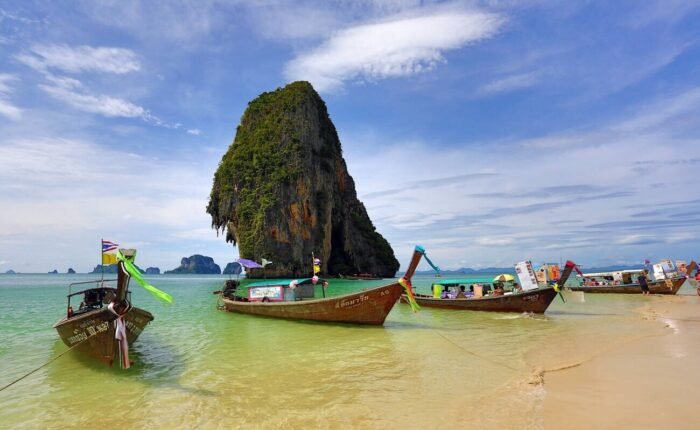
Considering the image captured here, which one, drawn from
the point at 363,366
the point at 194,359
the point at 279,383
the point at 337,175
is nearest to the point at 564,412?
the point at 363,366

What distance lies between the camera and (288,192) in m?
61.3

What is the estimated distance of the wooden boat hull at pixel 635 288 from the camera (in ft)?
102

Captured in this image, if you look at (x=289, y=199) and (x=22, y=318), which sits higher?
(x=289, y=199)

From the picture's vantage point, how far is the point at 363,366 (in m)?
9.55

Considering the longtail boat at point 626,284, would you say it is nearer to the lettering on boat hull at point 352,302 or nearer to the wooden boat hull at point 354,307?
the wooden boat hull at point 354,307

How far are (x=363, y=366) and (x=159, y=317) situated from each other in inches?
589

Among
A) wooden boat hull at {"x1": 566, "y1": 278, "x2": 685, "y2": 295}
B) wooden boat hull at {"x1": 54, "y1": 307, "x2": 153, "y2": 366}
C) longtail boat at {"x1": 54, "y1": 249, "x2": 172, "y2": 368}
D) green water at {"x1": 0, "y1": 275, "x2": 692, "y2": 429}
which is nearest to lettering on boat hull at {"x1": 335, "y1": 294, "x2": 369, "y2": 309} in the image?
green water at {"x1": 0, "y1": 275, "x2": 692, "y2": 429}

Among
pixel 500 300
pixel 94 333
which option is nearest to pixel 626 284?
pixel 500 300

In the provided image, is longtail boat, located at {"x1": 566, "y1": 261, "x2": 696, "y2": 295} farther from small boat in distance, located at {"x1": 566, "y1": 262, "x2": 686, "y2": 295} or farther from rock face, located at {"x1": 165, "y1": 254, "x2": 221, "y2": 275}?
rock face, located at {"x1": 165, "y1": 254, "x2": 221, "y2": 275}

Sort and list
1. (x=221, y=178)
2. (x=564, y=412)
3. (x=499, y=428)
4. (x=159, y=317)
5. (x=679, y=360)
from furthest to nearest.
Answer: (x=221, y=178)
(x=159, y=317)
(x=679, y=360)
(x=564, y=412)
(x=499, y=428)

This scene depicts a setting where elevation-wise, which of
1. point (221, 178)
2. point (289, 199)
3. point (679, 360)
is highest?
point (221, 178)

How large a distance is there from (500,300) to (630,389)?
1308 cm

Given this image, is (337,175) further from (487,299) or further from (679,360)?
(679,360)

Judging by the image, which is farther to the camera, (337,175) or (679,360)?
(337,175)
